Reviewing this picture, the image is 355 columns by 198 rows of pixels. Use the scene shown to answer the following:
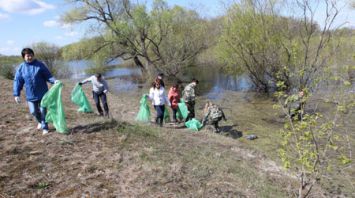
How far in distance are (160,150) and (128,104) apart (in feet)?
28.5

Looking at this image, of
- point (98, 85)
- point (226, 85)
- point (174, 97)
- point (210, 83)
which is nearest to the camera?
point (98, 85)

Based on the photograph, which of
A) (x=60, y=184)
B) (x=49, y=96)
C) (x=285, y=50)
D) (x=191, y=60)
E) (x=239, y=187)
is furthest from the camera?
(x=191, y=60)

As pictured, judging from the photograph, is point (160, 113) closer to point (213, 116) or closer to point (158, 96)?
point (158, 96)

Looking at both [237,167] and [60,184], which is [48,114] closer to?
[60,184]

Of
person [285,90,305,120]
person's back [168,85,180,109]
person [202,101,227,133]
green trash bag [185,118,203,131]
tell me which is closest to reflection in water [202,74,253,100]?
person's back [168,85,180,109]

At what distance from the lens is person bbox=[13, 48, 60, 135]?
673 cm

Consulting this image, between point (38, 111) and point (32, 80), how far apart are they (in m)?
0.76

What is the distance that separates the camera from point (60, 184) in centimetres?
518

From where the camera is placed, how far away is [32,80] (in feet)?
22.2

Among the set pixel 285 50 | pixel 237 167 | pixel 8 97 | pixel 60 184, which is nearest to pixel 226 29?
pixel 285 50

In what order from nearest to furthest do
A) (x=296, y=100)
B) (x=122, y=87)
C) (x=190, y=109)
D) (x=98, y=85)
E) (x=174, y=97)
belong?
1. (x=296, y=100)
2. (x=98, y=85)
3. (x=174, y=97)
4. (x=190, y=109)
5. (x=122, y=87)

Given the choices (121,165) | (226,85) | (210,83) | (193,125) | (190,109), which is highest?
(210,83)

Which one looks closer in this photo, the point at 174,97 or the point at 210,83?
the point at 174,97

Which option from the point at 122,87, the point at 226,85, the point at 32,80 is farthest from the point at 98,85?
the point at 226,85
